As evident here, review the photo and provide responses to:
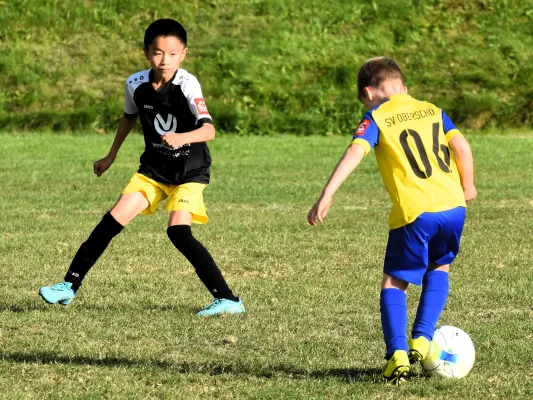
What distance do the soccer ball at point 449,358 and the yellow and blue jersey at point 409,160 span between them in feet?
1.96

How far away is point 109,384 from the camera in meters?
4.93

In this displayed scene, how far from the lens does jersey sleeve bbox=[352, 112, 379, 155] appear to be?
4.82 metres

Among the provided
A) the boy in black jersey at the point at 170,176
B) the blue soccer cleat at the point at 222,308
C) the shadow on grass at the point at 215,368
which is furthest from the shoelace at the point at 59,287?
the shadow on grass at the point at 215,368

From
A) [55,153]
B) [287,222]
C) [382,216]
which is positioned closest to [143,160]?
[287,222]

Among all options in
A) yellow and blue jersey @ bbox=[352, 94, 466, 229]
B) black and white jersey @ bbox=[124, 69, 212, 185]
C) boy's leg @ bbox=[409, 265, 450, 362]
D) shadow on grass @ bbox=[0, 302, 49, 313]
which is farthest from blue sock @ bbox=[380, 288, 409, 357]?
shadow on grass @ bbox=[0, 302, 49, 313]

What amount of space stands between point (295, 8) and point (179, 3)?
244cm

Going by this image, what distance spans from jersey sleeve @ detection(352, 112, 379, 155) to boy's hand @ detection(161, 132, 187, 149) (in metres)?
1.41

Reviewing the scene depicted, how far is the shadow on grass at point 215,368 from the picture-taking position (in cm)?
510

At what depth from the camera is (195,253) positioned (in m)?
6.54

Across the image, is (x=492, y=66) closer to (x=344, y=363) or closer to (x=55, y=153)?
(x=55, y=153)

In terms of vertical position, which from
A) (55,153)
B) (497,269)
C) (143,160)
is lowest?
(55,153)

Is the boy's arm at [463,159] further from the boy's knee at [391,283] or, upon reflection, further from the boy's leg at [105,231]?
the boy's leg at [105,231]

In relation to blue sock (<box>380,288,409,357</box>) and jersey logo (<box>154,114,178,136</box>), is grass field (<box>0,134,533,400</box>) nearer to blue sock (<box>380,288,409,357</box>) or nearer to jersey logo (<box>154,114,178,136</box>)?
blue sock (<box>380,288,409,357</box>)

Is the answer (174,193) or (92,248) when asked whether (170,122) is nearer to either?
(174,193)
